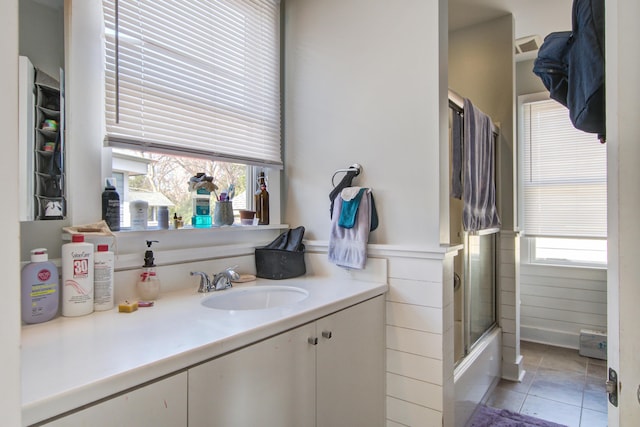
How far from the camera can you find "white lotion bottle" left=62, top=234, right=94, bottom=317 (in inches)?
44.7

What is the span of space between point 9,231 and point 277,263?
1.50 meters

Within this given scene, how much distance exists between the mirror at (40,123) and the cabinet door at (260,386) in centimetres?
75

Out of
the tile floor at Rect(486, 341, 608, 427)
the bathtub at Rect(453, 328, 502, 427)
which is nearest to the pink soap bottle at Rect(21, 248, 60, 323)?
the bathtub at Rect(453, 328, 502, 427)

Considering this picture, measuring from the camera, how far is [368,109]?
5.94 ft

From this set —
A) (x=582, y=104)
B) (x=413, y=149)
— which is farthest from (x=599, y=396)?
(x=582, y=104)

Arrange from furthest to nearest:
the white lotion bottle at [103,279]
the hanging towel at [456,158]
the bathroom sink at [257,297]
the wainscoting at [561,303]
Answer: the wainscoting at [561,303]
the hanging towel at [456,158]
the bathroom sink at [257,297]
the white lotion bottle at [103,279]

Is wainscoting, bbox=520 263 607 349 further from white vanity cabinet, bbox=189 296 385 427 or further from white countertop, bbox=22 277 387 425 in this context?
white countertop, bbox=22 277 387 425

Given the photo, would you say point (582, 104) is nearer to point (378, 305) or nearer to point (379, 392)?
point (378, 305)

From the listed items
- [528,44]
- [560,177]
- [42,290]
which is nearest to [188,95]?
[42,290]

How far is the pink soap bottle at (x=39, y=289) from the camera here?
3.45ft

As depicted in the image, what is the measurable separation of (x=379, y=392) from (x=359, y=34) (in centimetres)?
180

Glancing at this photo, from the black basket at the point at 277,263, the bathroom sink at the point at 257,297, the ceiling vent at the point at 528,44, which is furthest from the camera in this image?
the ceiling vent at the point at 528,44

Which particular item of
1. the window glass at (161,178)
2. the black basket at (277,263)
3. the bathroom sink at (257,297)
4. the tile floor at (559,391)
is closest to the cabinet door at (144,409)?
the bathroom sink at (257,297)

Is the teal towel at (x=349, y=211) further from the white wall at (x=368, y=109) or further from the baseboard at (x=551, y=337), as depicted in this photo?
the baseboard at (x=551, y=337)
